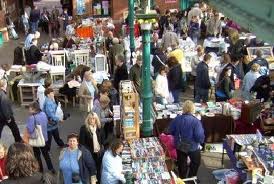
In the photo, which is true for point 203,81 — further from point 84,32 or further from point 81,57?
point 84,32

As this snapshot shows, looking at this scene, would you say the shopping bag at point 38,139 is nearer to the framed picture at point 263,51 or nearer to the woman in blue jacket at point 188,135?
the woman in blue jacket at point 188,135

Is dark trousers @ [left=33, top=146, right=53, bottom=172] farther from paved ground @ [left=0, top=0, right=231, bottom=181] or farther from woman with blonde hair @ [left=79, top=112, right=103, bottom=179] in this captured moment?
woman with blonde hair @ [left=79, top=112, right=103, bottom=179]

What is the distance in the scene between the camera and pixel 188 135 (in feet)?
20.1

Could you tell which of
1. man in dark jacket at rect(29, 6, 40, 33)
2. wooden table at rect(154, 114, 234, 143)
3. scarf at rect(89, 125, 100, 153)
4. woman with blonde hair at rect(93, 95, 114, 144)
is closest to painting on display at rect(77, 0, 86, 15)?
man in dark jacket at rect(29, 6, 40, 33)

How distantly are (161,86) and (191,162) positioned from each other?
250 centimetres

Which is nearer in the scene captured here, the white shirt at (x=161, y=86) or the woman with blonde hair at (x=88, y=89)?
the white shirt at (x=161, y=86)

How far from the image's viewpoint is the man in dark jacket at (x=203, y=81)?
893cm

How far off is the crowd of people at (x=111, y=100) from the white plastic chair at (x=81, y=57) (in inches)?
26.4

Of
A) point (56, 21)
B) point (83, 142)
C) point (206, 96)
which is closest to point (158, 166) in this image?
point (83, 142)

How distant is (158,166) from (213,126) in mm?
2452

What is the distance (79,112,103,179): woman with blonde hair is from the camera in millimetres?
6039

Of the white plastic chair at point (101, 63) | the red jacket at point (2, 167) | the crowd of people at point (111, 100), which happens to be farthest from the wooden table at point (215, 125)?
the white plastic chair at point (101, 63)

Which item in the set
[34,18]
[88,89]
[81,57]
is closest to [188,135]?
[88,89]

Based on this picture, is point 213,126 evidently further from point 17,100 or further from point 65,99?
point 17,100
